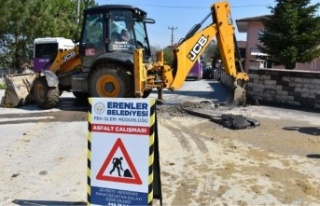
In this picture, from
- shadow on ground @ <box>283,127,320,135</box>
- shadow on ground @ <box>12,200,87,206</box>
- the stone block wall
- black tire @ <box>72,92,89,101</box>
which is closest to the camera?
shadow on ground @ <box>12,200,87,206</box>

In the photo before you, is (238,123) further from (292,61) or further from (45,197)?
(292,61)

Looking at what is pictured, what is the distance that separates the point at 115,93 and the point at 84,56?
156cm

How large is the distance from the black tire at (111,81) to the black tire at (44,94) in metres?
1.26

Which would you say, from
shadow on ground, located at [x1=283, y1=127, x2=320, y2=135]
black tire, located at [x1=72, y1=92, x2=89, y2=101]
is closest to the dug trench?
shadow on ground, located at [x1=283, y1=127, x2=320, y2=135]

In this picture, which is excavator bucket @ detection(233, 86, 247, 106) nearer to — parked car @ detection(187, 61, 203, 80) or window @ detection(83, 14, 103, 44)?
window @ detection(83, 14, 103, 44)

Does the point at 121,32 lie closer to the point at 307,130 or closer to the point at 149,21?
the point at 149,21

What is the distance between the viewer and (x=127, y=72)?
382 inches

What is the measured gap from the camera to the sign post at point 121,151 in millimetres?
3646

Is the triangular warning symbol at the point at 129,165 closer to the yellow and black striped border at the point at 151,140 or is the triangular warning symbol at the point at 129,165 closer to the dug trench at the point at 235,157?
the yellow and black striped border at the point at 151,140

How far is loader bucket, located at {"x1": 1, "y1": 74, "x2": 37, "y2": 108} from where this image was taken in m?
10.9

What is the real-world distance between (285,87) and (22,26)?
1933 centimetres

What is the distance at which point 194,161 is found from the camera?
19.3ft

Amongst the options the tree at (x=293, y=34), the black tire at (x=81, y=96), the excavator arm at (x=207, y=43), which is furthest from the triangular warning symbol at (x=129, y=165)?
the tree at (x=293, y=34)

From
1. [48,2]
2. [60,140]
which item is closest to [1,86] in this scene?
[48,2]
